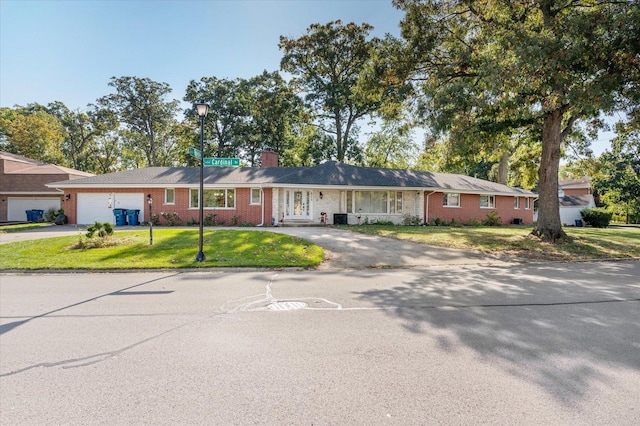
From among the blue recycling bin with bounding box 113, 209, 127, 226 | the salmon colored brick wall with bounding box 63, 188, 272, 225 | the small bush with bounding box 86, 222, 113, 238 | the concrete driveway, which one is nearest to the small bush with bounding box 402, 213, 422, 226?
the concrete driveway

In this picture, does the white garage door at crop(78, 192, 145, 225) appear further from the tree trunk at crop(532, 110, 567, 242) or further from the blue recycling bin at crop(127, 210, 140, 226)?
the tree trunk at crop(532, 110, 567, 242)

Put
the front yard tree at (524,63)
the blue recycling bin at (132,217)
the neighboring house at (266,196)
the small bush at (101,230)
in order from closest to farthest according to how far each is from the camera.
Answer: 1. the front yard tree at (524,63)
2. the small bush at (101,230)
3. the blue recycling bin at (132,217)
4. the neighboring house at (266,196)

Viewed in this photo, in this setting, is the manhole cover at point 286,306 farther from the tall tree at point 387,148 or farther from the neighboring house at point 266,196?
the tall tree at point 387,148

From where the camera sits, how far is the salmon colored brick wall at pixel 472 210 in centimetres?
2384

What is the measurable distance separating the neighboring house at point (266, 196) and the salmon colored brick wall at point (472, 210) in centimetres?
13

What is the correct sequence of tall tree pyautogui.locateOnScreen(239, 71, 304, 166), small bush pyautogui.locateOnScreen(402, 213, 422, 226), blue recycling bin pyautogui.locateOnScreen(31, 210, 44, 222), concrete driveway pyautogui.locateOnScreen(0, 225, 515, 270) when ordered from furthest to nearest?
1. tall tree pyautogui.locateOnScreen(239, 71, 304, 166)
2. blue recycling bin pyautogui.locateOnScreen(31, 210, 44, 222)
3. small bush pyautogui.locateOnScreen(402, 213, 422, 226)
4. concrete driveway pyautogui.locateOnScreen(0, 225, 515, 270)

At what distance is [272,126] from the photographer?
3606cm

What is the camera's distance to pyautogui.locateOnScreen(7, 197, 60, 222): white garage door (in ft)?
92.1

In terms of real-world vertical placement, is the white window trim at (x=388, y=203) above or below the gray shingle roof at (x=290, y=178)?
below

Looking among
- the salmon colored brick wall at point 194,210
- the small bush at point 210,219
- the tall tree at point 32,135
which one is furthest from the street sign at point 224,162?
the tall tree at point 32,135

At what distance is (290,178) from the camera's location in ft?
71.4

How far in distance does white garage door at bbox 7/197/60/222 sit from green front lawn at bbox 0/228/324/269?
65.4 feet

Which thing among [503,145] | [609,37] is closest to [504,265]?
[609,37]

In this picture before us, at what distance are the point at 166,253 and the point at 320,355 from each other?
28.9 ft
